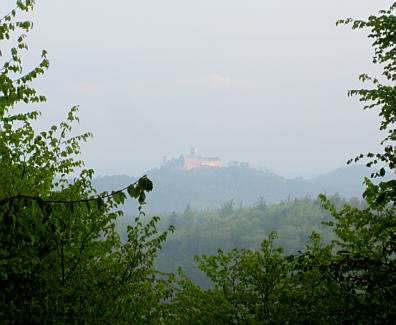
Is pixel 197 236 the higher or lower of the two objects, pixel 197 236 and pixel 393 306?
the higher

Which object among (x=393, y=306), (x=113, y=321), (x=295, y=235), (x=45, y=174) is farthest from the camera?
(x=295, y=235)

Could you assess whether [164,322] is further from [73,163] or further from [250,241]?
[250,241]

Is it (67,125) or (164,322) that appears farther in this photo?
(67,125)

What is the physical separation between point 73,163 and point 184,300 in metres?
5.57

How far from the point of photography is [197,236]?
582 ft

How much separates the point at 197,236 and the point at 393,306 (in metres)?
174

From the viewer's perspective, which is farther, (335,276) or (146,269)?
(146,269)

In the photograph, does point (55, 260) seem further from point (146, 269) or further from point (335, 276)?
point (335, 276)

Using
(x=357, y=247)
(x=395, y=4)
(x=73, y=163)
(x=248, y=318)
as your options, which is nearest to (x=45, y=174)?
(x=73, y=163)

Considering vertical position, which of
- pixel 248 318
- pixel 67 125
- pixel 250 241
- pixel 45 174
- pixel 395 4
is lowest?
pixel 248 318

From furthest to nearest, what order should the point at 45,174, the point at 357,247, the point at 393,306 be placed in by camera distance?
the point at 45,174 → the point at 357,247 → the point at 393,306

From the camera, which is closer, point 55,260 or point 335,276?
point 335,276

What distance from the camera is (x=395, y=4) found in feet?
32.3

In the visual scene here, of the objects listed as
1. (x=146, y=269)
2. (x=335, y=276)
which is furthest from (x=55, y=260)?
(x=335, y=276)
